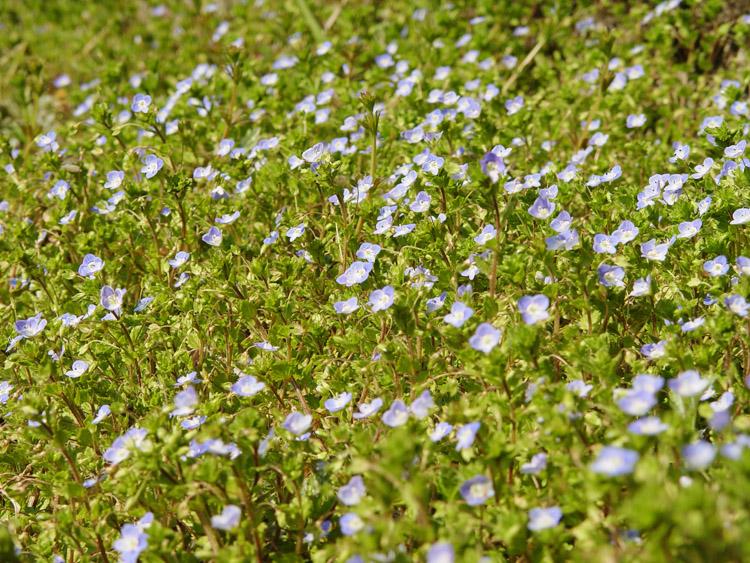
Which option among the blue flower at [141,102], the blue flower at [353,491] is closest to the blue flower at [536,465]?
the blue flower at [353,491]

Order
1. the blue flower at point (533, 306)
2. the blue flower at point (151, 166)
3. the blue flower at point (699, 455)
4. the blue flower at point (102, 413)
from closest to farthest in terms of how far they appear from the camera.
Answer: the blue flower at point (699, 455) < the blue flower at point (533, 306) < the blue flower at point (102, 413) < the blue flower at point (151, 166)

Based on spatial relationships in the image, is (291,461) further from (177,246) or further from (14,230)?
(14,230)

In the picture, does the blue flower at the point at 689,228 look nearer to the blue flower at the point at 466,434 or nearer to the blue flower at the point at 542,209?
the blue flower at the point at 542,209

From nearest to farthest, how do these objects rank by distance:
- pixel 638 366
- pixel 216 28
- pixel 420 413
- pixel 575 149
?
pixel 420 413, pixel 638 366, pixel 575 149, pixel 216 28

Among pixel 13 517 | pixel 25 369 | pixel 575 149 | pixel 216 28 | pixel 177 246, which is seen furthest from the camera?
pixel 216 28

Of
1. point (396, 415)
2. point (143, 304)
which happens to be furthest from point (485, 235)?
point (143, 304)

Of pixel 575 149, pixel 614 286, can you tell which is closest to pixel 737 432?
pixel 614 286

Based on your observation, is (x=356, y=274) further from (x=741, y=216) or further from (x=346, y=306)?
(x=741, y=216)
